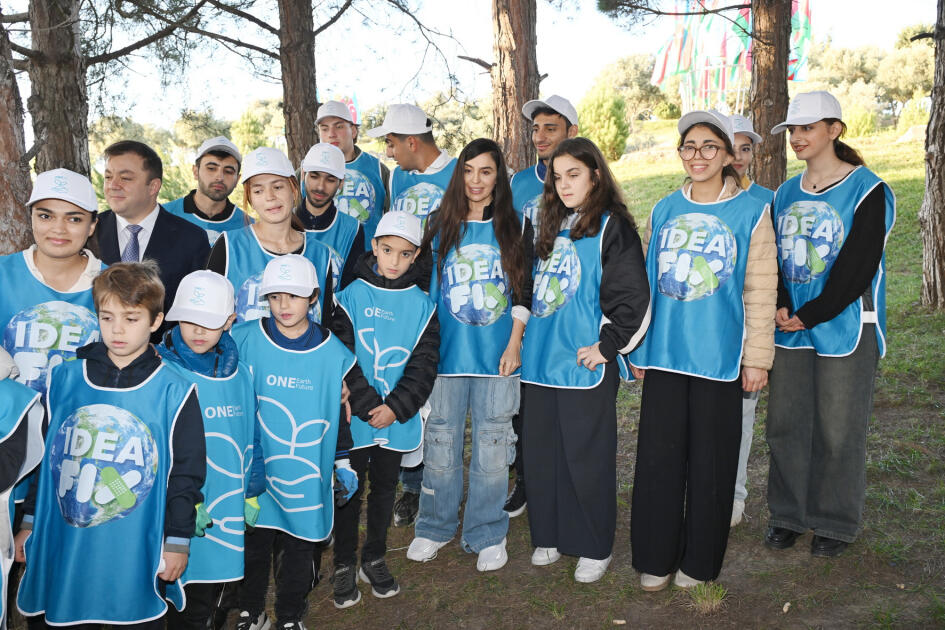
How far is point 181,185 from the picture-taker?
59.9 ft

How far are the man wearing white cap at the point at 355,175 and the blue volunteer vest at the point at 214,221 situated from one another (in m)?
0.60

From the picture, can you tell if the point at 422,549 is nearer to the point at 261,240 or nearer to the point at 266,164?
the point at 261,240

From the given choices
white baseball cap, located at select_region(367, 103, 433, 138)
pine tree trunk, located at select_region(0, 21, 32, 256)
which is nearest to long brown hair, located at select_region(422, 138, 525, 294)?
white baseball cap, located at select_region(367, 103, 433, 138)

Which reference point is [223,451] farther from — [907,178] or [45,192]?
[907,178]

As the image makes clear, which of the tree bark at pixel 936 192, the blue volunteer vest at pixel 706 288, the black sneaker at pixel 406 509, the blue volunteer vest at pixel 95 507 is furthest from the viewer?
the tree bark at pixel 936 192

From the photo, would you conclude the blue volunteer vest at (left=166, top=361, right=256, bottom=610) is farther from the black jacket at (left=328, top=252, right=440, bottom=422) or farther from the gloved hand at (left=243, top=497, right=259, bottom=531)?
the black jacket at (left=328, top=252, right=440, bottom=422)

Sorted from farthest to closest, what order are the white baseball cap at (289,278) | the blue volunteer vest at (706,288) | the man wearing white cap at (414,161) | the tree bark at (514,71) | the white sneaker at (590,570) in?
the tree bark at (514,71), the man wearing white cap at (414,161), the white sneaker at (590,570), the blue volunteer vest at (706,288), the white baseball cap at (289,278)

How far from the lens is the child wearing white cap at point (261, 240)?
3.32m

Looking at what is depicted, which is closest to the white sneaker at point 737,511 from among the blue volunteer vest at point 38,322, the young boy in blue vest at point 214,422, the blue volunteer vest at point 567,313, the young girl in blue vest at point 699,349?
the young girl in blue vest at point 699,349

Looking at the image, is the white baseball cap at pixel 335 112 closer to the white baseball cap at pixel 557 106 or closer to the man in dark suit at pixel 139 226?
the white baseball cap at pixel 557 106

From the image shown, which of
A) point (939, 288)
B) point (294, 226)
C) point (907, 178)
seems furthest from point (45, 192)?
point (907, 178)

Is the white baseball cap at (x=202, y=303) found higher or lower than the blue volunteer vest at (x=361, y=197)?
lower

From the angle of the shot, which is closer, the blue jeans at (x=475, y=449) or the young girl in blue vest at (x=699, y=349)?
the young girl in blue vest at (x=699, y=349)

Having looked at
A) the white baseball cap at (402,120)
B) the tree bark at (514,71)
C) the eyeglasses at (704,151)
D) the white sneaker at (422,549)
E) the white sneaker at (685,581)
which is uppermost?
the tree bark at (514,71)
